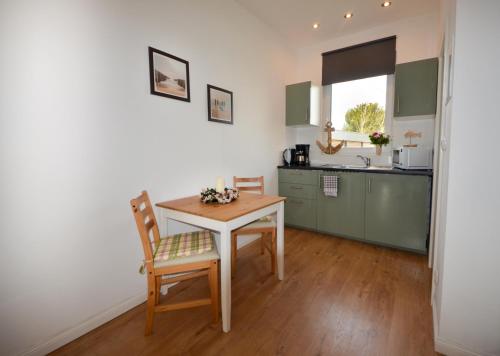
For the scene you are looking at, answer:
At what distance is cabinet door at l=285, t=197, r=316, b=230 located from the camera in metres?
3.21

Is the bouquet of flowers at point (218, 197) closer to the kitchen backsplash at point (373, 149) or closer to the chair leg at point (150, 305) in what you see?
the chair leg at point (150, 305)

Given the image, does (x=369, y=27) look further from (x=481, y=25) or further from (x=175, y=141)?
(x=175, y=141)

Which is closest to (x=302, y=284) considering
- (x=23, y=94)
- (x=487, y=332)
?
(x=487, y=332)

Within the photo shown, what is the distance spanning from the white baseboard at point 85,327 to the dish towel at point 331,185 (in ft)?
7.49

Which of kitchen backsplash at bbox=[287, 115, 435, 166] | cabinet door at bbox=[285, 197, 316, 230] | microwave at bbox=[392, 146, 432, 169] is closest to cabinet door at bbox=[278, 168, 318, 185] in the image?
cabinet door at bbox=[285, 197, 316, 230]

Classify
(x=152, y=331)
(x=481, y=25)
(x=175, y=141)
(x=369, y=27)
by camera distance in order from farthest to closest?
(x=369, y=27) < (x=175, y=141) < (x=152, y=331) < (x=481, y=25)

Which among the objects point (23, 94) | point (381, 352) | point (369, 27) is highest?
point (369, 27)

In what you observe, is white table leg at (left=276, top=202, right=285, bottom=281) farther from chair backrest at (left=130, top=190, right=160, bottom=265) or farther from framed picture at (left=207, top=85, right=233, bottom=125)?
framed picture at (left=207, top=85, right=233, bottom=125)

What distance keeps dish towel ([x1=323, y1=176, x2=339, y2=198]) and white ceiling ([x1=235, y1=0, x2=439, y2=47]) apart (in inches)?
77.3

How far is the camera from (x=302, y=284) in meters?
2.05

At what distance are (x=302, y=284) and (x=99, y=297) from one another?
155 cm

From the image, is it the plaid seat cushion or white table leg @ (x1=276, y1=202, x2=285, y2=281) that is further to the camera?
white table leg @ (x1=276, y1=202, x2=285, y2=281)

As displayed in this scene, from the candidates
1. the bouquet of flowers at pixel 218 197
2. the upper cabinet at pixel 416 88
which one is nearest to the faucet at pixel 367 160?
the upper cabinet at pixel 416 88

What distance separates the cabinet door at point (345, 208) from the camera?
2850 mm
